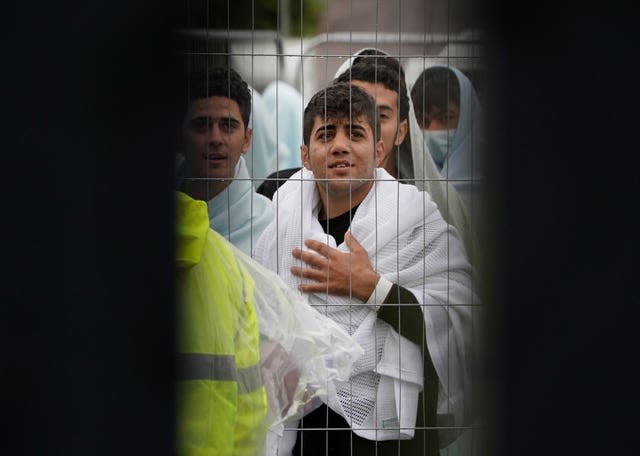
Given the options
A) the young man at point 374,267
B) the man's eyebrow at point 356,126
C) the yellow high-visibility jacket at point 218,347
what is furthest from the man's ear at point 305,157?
the yellow high-visibility jacket at point 218,347

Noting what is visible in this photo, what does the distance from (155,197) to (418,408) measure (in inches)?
73.0

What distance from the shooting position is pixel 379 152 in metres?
2.22

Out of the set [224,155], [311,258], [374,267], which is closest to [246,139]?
[224,155]

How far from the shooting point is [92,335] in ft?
1.33

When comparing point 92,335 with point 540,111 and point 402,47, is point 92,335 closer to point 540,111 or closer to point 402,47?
point 540,111

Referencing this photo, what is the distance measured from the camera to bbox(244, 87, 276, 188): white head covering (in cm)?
220

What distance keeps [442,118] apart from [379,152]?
0.17 meters

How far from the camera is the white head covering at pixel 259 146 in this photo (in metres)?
2.20

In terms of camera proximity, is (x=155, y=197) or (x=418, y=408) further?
(x=418, y=408)

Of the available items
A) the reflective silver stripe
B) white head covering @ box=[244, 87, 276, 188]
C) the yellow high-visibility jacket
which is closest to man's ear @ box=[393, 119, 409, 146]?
white head covering @ box=[244, 87, 276, 188]

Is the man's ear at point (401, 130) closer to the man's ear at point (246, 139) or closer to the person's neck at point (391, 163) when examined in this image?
the person's neck at point (391, 163)

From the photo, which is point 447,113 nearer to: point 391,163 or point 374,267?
point 391,163

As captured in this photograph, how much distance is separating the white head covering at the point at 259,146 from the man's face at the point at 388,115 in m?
0.25

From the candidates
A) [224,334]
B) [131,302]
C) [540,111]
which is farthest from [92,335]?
[224,334]
